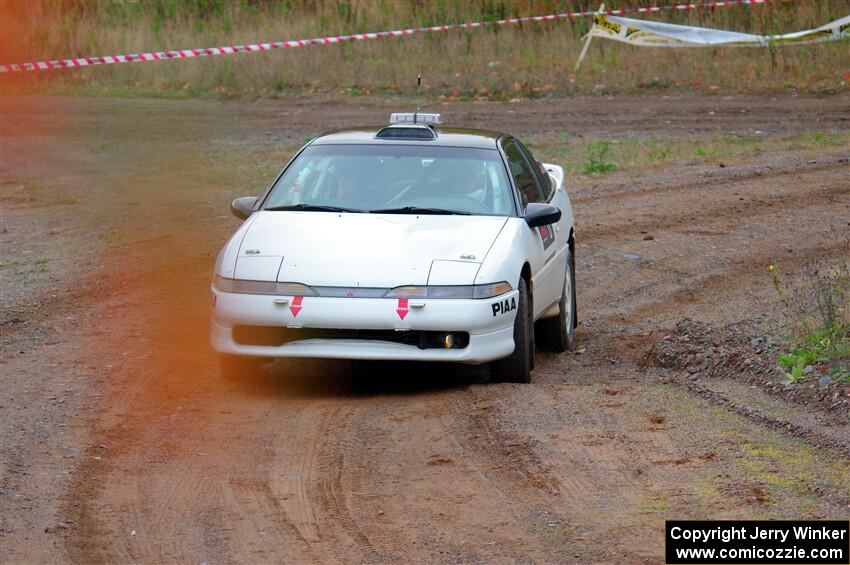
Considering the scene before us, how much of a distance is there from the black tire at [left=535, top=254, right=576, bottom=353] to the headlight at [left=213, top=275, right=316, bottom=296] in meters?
2.42

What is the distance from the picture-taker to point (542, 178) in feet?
34.6

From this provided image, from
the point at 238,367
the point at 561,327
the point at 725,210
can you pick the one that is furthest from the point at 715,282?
the point at 238,367

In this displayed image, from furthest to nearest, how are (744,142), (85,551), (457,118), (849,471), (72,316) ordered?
(457,118), (744,142), (72,316), (849,471), (85,551)

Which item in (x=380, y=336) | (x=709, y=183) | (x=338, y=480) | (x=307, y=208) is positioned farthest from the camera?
(x=709, y=183)

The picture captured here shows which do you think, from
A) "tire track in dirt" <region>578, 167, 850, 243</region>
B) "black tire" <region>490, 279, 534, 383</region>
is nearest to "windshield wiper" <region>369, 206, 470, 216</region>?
"black tire" <region>490, 279, 534, 383</region>

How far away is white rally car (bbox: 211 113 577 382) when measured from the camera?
809cm

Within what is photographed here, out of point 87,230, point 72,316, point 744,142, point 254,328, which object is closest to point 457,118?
point 744,142

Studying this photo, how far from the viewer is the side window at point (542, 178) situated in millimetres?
10344

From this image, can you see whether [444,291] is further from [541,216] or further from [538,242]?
[538,242]

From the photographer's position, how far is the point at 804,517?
5.70 metres

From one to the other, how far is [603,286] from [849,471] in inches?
245

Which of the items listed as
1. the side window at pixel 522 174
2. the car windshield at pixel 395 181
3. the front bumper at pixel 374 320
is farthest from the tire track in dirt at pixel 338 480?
the side window at pixel 522 174

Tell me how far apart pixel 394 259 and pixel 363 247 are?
252mm

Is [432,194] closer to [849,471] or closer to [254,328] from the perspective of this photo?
[254,328]
